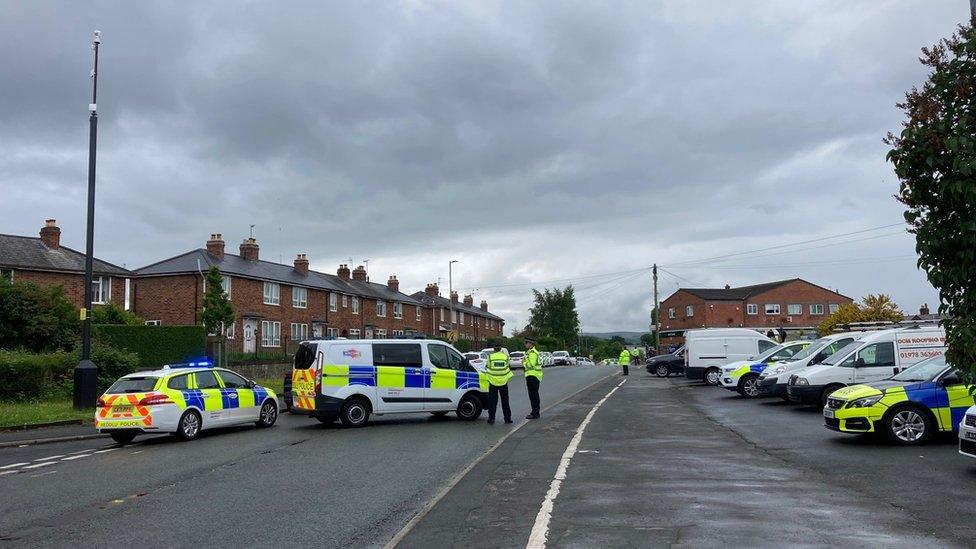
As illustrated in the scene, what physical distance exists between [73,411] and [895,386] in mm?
18000

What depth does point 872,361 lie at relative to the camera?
1759 cm

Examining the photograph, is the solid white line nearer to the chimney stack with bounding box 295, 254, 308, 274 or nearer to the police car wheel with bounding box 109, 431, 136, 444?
the police car wheel with bounding box 109, 431, 136, 444

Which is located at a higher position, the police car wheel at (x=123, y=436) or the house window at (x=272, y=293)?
the house window at (x=272, y=293)

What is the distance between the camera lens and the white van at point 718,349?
3089 centimetres

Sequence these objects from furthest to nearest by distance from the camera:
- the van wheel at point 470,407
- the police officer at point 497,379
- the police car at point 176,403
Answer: the van wheel at point 470,407
the police officer at point 497,379
the police car at point 176,403

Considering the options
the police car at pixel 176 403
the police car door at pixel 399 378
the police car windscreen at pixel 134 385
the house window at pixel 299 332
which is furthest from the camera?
the house window at pixel 299 332

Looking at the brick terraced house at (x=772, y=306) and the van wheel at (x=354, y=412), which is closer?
the van wheel at (x=354, y=412)

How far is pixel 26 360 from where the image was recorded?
22328 millimetres

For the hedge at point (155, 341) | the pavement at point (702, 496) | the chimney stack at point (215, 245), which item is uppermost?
the chimney stack at point (215, 245)

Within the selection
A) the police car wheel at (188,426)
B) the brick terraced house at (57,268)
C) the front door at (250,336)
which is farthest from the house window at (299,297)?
the police car wheel at (188,426)

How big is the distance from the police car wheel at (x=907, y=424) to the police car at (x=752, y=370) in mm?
10790

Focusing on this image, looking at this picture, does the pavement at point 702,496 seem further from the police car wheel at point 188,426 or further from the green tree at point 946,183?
the police car wheel at point 188,426

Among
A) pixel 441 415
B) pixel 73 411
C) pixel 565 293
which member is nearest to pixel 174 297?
pixel 73 411

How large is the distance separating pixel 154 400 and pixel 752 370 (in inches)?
643
